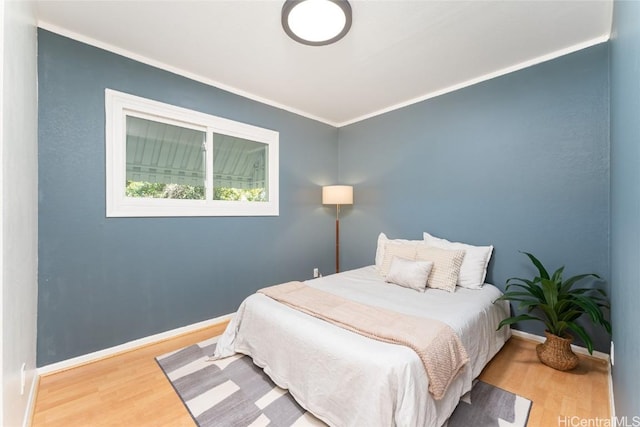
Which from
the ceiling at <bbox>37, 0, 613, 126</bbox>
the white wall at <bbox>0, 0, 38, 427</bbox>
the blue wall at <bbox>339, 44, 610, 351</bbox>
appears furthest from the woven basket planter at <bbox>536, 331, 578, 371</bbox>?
the white wall at <bbox>0, 0, 38, 427</bbox>

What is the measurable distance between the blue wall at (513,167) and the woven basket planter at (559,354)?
413 millimetres

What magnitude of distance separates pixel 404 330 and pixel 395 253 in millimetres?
1354

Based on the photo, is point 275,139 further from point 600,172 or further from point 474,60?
point 600,172

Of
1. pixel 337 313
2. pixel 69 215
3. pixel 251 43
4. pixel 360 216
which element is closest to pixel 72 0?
pixel 251 43

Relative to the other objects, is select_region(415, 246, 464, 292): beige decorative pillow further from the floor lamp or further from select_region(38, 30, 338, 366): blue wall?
select_region(38, 30, 338, 366): blue wall

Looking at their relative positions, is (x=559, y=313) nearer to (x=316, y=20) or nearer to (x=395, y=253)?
(x=395, y=253)

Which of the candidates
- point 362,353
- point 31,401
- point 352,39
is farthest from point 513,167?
point 31,401

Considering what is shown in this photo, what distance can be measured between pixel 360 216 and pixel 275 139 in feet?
5.40

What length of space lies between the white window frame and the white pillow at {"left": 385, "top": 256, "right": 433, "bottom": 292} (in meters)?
1.67

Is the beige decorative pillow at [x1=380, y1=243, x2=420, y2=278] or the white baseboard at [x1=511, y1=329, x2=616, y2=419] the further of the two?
the beige decorative pillow at [x1=380, y1=243, x2=420, y2=278]

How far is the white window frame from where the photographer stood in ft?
7.29

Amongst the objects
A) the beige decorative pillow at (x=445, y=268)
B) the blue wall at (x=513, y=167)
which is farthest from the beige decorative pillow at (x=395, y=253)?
the blue wall at (x=513, y=167)

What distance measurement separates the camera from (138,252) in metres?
2.36

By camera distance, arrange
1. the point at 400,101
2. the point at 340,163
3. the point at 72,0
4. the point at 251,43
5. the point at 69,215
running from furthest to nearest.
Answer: the point at 340,163 → the point at 400,101 → the point at 251,43 → the point at 69,215 → the point at 72,0
